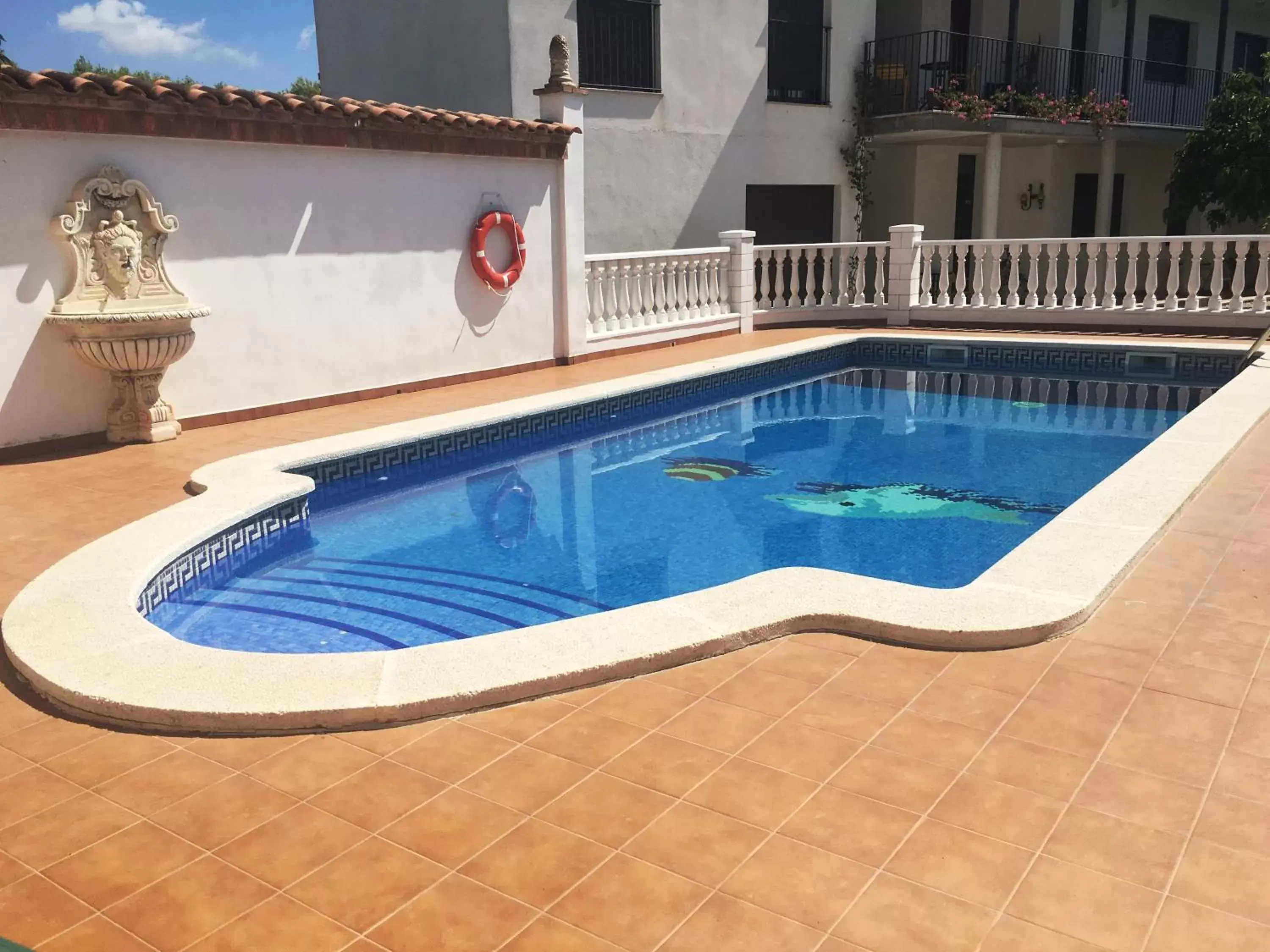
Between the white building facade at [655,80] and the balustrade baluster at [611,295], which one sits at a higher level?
the white building facade at [655,80]

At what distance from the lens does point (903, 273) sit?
52.6 ft

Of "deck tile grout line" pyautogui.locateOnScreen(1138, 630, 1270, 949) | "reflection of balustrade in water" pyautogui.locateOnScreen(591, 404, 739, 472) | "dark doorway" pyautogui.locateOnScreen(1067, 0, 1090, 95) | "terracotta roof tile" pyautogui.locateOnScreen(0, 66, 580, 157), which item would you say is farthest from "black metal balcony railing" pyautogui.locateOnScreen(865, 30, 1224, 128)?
"deck tile grout line" pyautogui.locateOnScreen(1138, 630, 1270, 949)

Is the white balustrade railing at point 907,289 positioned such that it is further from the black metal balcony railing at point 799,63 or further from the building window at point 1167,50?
the building window at point 1167,50

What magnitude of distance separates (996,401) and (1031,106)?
416 inches

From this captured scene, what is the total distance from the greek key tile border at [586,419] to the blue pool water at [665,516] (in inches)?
2.9

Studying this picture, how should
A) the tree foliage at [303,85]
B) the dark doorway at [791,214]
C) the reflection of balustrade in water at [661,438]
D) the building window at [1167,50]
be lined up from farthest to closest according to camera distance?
the tree foliage at [303,85] → the building window at [1167,50] → the dark doorway at [791,214] → the reflection of balustrade in water at [661,438]

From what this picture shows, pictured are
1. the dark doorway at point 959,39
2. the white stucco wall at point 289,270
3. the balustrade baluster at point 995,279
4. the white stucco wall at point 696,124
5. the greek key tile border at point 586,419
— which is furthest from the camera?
the dark doorway at point 959,39

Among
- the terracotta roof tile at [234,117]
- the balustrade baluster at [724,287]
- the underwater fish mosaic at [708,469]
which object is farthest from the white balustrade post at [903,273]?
the underwater fish mosaic at [708,469]

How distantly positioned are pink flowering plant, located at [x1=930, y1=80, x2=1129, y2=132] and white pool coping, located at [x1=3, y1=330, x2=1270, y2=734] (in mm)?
14410

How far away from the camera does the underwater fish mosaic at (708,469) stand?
898 cm

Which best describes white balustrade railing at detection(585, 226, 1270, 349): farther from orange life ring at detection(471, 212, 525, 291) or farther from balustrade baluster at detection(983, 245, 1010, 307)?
orange life ring at detection(471, 212, 525, 291)

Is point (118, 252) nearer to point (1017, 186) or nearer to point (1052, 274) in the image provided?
point (1052, 274)

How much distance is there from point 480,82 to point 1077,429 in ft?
32.8

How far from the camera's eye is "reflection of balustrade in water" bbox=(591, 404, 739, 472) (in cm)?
955
